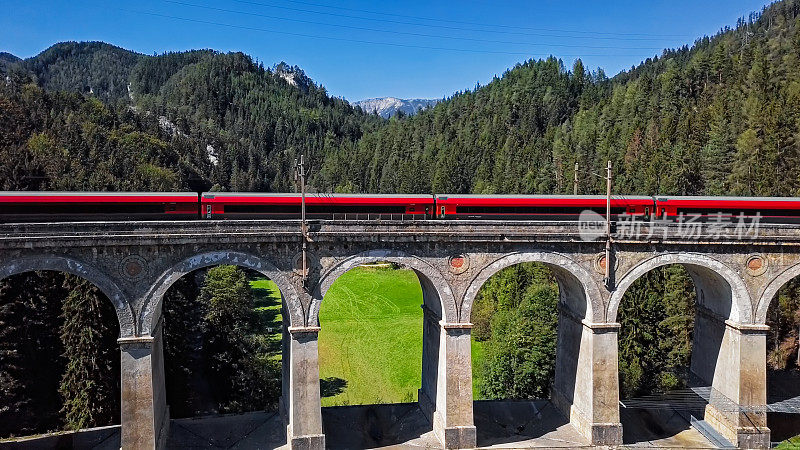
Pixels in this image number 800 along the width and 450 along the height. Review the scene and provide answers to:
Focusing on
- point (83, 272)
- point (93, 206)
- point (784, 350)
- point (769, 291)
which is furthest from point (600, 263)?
point (784, 350)

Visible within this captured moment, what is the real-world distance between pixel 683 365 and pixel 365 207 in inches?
1169

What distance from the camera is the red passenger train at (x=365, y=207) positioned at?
30.4 m

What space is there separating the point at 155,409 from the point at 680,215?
1214 inches

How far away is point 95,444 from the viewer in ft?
98.7

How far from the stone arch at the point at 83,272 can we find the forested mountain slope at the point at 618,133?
172 feet

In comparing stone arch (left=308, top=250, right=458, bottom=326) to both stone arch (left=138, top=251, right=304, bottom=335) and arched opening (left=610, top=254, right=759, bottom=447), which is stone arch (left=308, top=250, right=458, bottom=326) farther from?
arched opening (left=610, top=254, right=759, bottom=447)

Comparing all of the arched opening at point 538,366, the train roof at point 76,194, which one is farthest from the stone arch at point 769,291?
the train roof at point 76,194

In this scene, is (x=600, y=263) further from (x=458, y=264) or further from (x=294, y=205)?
(x=294, y=205)

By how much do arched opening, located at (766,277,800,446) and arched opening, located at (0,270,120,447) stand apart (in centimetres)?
3795

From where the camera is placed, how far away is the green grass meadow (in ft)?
180

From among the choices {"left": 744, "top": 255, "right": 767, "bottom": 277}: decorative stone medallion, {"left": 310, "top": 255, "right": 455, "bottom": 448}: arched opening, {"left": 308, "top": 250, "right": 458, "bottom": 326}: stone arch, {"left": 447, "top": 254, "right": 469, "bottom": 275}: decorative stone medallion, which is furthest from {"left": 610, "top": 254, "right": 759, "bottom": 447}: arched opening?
{"left": 310, "top": 255, "right": 455, "bottom": 448}: arched opening

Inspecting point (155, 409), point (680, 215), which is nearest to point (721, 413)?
point (680, 215)

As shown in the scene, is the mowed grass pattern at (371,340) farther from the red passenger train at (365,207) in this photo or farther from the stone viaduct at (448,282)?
the red passenger train at (365,207)

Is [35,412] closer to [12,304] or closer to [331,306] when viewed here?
[12,304]
